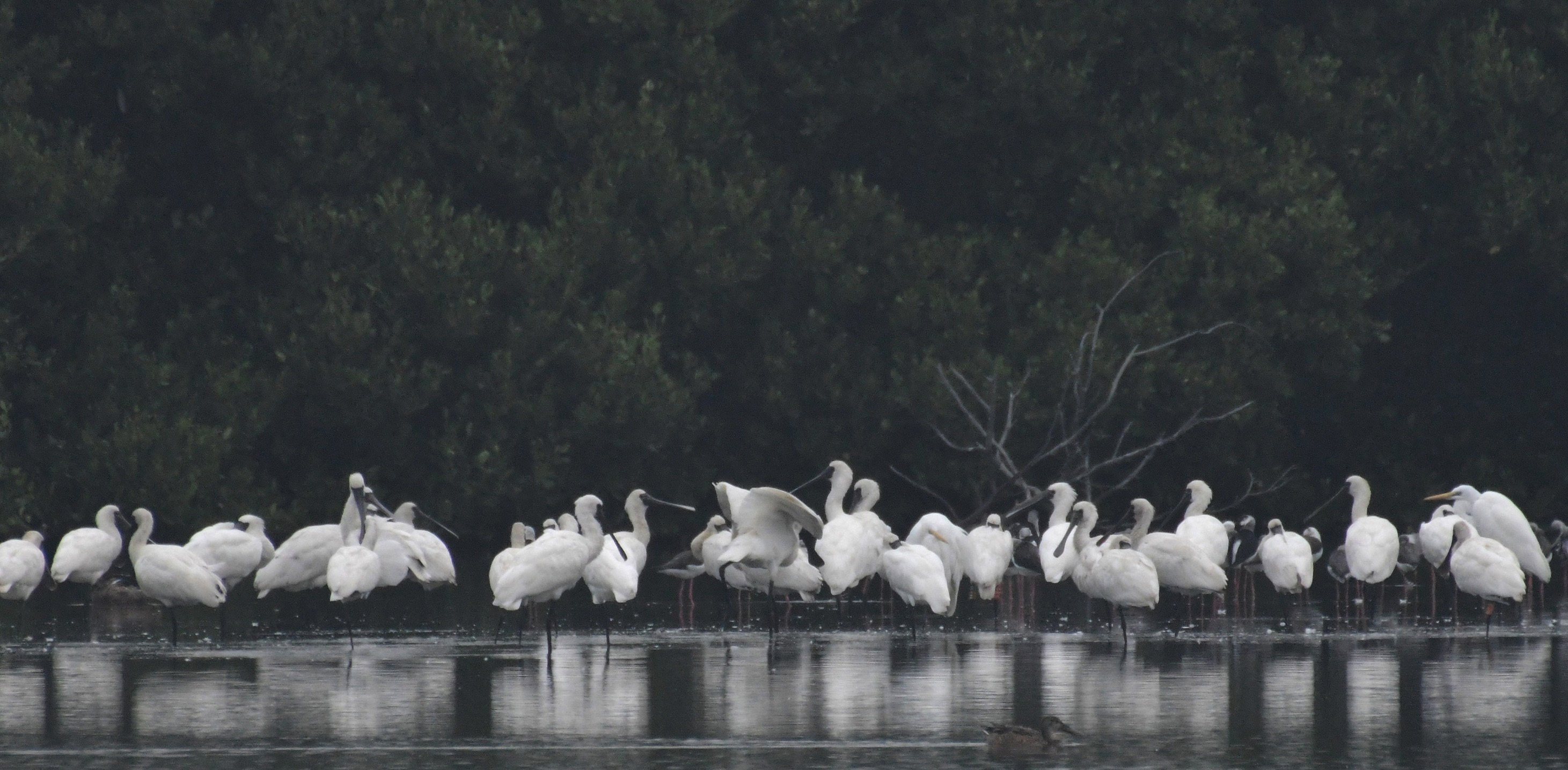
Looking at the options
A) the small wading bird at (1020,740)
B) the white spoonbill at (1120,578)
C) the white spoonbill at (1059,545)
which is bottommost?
the small wading bird at (1020,740)

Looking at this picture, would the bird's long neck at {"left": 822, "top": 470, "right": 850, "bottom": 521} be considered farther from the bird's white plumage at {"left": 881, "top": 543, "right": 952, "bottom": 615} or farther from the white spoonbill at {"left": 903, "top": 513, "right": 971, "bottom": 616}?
the bird's white plumage at {"left": 881, "top": 543, "right": 952, "bottom": 615}

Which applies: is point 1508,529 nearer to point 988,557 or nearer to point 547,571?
point 988,557

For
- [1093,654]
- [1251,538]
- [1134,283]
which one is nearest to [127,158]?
[1134,283]

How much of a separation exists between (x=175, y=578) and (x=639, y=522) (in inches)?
234

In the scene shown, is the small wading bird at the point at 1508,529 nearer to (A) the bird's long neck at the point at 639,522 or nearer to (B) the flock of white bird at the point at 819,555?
(B) the flock of white bird at the point at 819,555

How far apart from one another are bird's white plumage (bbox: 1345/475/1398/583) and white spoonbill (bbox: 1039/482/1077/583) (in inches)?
99.5

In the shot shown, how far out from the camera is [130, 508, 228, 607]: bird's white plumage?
20.4m

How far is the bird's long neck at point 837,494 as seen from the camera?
2412cm

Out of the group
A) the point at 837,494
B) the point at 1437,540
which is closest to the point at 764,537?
the point at 837,494

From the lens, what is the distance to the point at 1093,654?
1866cm

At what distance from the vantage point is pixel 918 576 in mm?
20734

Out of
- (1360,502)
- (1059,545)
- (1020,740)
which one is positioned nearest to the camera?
(1020,740)

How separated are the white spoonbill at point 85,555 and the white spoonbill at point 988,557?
844cm

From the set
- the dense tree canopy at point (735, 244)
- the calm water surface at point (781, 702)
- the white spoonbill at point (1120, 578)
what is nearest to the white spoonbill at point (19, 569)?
the calm water surface at point (781, 702)
